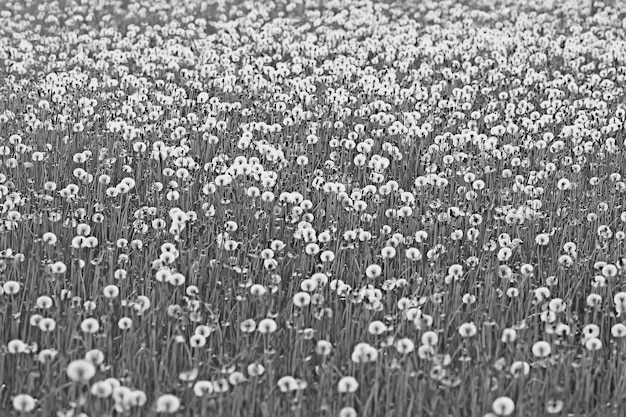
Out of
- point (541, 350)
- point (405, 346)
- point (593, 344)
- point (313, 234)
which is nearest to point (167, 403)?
point (405, 346)

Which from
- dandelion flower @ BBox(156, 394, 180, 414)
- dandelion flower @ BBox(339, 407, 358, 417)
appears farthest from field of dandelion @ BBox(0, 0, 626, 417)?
dandelion flower @ BBox(339, 407, 358, 417)

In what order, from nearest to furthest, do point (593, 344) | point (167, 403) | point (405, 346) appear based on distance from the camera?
point (167, 403) → point (405, 346) → point (593, 344)

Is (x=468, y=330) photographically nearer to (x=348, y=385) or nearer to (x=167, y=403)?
(x=348, y=385)

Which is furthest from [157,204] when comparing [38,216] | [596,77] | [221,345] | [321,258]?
[596,77]

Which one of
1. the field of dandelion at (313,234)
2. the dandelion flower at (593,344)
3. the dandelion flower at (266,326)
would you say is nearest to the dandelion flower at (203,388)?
the field of dandelion at (313,234)

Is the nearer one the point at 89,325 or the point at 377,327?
the point at 89,325

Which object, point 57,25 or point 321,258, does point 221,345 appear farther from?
point 57,25

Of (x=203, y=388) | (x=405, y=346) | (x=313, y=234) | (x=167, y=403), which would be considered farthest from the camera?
(x=313, y=234)

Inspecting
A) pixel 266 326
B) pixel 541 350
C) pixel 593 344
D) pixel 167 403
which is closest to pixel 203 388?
pixel 167 403

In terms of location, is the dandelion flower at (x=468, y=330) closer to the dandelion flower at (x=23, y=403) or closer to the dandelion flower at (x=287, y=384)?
the dandelion flower at (x=287, y=384)
